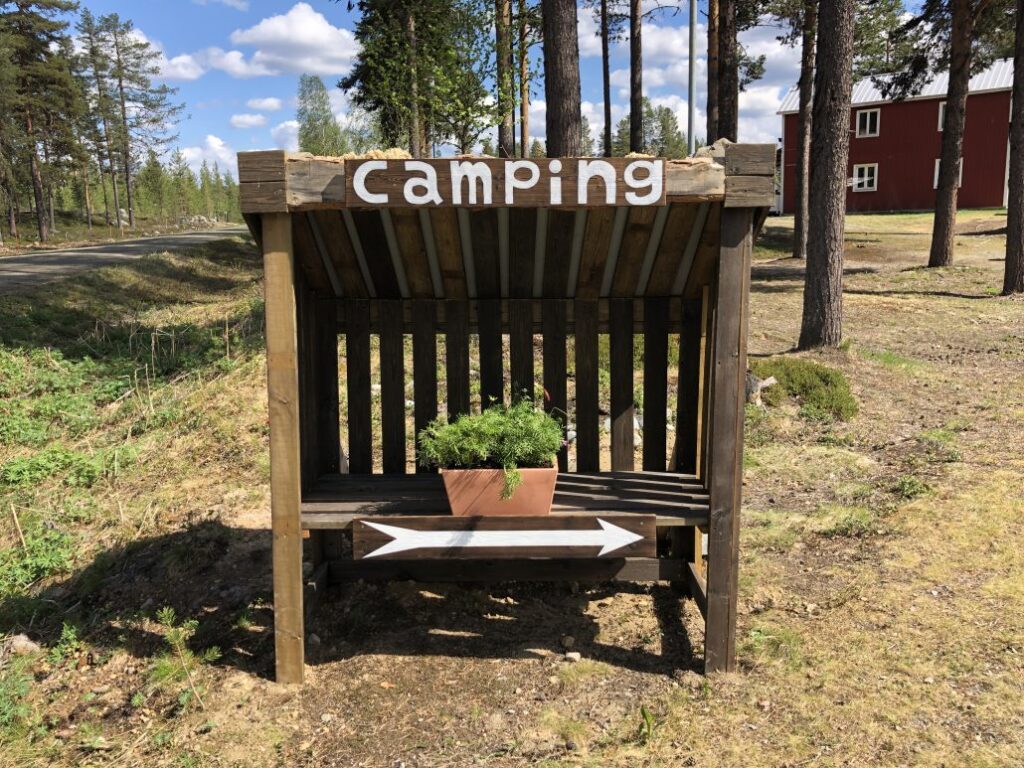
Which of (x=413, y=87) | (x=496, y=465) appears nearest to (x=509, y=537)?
(x=496, y=465)

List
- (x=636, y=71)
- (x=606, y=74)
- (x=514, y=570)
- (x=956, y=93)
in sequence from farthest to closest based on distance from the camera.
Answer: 1. (x=606, y=74)
2. (x=636, y=71)
3. (x=956, y=93)
4. (x=514, y=570)

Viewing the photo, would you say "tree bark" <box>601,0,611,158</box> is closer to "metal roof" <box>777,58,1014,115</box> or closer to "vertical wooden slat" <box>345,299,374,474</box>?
"metal roof" <box>777,58,1014,115</box>

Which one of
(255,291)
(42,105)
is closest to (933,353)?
(255,291)

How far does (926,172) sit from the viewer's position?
1540 inches

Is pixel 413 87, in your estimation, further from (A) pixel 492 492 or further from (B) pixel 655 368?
(A) pixel 492 492

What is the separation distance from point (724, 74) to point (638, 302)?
63.0 ft

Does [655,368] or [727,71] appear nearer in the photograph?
[655,368]

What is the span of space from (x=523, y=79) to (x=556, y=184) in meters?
12.6

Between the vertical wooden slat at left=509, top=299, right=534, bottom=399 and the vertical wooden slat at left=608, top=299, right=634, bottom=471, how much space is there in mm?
→ 512

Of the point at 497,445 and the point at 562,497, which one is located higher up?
the point at 497,445

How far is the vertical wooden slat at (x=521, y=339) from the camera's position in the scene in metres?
4.91

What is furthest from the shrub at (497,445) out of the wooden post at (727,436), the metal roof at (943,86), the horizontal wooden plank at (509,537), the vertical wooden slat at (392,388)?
the metal roof at (943,86)

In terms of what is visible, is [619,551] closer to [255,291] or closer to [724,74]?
[255,291]

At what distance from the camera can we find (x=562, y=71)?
8461mm
